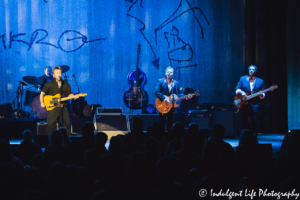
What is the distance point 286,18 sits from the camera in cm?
948

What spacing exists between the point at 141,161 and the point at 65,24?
28.9ft

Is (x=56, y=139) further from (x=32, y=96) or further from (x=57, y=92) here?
(x=32, y=96)

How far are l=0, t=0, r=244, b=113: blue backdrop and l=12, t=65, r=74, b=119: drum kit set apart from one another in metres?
0.54

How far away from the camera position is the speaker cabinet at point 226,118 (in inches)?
324

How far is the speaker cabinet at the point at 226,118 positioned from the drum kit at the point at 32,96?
4.48 metres

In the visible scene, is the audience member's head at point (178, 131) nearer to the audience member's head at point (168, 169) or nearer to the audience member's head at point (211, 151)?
the audience member's head at point (211, 151)

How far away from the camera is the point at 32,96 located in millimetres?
9938

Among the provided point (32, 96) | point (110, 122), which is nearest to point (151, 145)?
point (110, 122)

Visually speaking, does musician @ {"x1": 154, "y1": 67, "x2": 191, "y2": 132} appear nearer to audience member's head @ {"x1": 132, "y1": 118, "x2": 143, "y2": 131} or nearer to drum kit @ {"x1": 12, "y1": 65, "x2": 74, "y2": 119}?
audience member's head @ {"x1": 132, "y1": 118, "x2": 143, "y2": 131}

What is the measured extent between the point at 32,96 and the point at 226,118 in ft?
18.8

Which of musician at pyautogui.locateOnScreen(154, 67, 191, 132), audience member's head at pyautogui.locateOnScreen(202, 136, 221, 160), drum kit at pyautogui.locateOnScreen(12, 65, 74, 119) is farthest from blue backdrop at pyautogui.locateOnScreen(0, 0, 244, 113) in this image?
audience member's head at pyautogui.locateOnScreen(202, 136, 221, 160)

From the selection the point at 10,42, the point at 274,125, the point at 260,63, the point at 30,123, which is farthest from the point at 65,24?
the point at 274,125

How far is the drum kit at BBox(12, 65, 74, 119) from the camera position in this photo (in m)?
9.31

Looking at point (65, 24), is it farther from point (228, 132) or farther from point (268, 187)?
point (268, 187)
